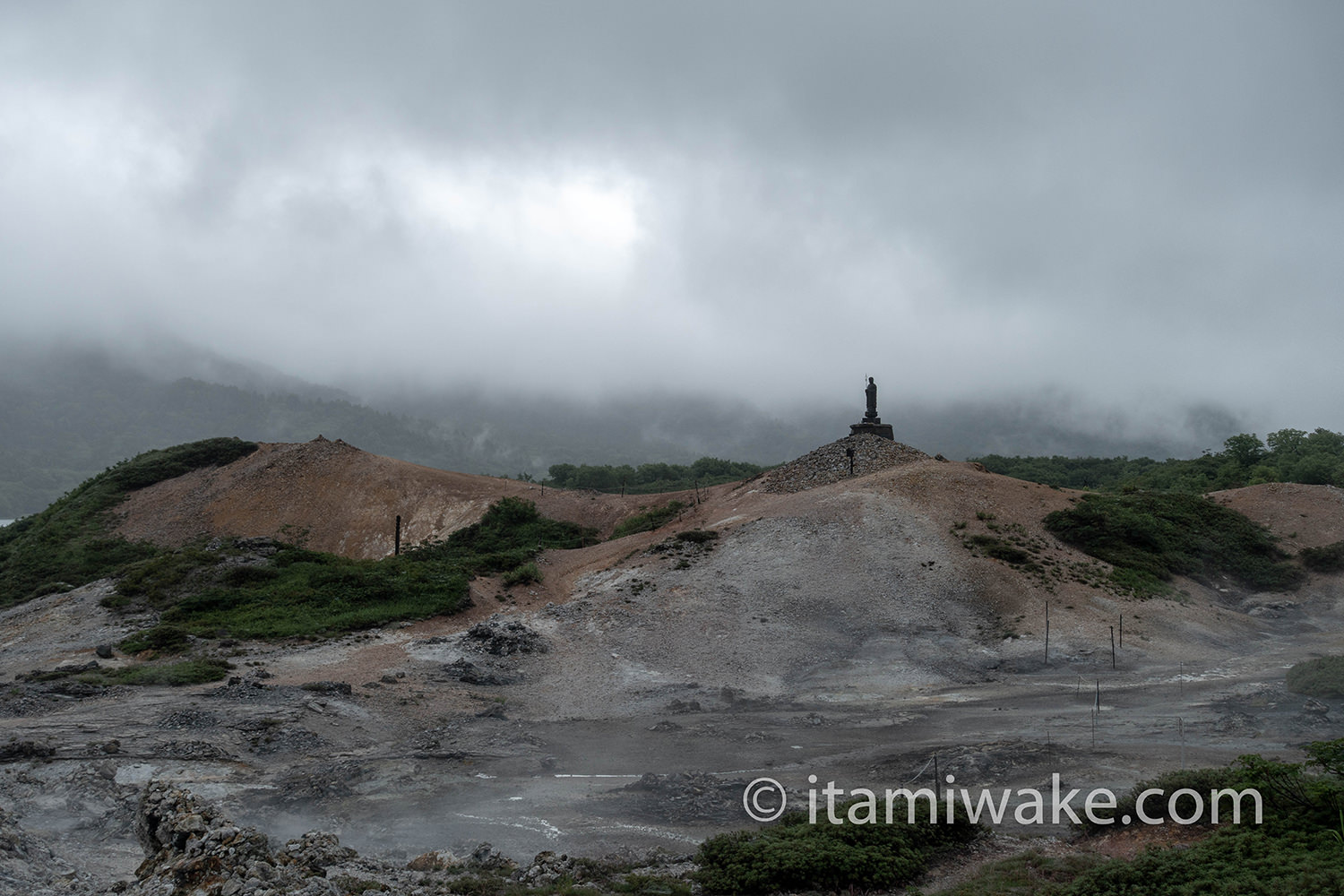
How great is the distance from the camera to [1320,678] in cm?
1859

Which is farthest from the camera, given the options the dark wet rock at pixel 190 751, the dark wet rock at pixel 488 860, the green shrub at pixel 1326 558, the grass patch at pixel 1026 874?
the green shrub at pixel 1326 558

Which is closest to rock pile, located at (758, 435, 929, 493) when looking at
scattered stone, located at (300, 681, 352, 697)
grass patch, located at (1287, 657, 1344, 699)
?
grass patch, located at (1287, 657, 1344, 699)

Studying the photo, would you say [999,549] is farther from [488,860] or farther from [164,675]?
[164,675]

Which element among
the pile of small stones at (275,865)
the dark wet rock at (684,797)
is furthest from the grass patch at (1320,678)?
the pile of small stones at (275,865)

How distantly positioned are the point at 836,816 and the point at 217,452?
5697 centimetres

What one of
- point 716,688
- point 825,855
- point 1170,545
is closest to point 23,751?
point 825,855

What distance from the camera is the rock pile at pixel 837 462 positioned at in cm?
4225

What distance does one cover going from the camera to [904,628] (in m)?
27.4

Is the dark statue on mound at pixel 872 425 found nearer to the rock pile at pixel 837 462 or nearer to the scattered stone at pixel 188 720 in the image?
the rock pile at pixel 837 462

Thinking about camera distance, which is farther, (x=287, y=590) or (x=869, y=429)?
(x=869, y=429)

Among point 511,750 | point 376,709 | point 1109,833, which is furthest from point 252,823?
point 1109,833

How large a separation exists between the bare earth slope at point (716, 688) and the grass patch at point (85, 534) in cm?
728

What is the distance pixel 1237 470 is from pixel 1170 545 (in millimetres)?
32347

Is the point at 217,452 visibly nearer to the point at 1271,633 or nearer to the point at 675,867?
the point at 675,867
